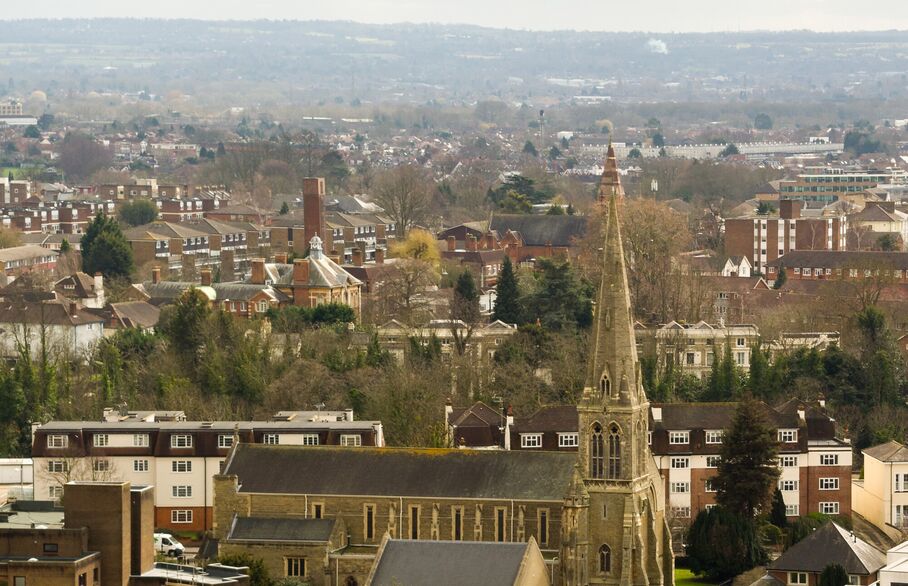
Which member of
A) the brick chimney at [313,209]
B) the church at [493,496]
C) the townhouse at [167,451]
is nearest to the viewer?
the church at [493,496]

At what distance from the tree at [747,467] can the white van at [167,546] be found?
45.6 ft

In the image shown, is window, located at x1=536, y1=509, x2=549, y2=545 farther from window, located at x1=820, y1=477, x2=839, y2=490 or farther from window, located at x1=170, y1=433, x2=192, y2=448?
window, located at x1=820, y1=477, x2=839, y2=490

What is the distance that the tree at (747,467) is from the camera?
6250cm

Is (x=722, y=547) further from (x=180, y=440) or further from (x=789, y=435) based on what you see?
(x=180, y=440)

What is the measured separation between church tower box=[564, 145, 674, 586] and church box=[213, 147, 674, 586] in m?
0.02

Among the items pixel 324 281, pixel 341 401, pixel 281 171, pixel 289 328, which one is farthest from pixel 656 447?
pixel 281 171

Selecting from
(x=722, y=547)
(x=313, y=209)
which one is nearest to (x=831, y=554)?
(x=722, y=547)

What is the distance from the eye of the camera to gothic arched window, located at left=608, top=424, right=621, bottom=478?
53.4 metres

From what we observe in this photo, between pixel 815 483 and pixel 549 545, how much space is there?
15.0 meters

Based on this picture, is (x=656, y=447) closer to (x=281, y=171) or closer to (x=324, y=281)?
(x=324, y=281)

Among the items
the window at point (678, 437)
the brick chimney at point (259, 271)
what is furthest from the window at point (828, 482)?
the brick chimney at point (259, 271)

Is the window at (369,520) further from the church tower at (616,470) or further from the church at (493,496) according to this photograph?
the church tower at (616,470)

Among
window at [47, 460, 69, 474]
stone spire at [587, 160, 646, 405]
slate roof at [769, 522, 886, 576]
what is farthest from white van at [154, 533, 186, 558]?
slate roof at [769, 522, 886, 576]

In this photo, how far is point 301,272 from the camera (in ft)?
305
